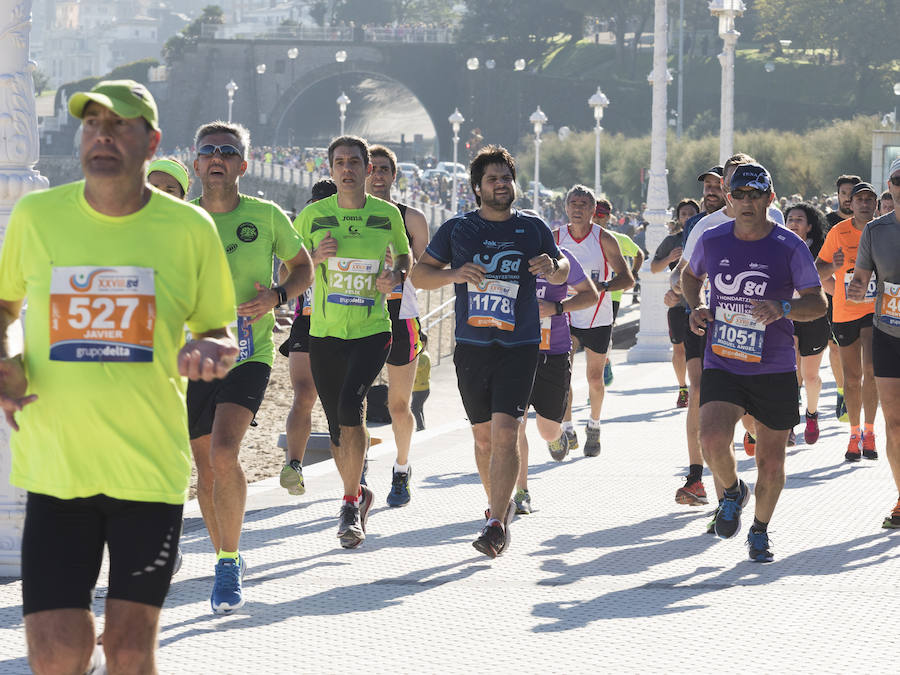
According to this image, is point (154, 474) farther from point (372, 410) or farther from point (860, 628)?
point (372, 410)

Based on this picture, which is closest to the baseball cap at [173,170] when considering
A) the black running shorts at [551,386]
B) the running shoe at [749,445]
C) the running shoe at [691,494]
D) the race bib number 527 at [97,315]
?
the black running shorts at [551,386]

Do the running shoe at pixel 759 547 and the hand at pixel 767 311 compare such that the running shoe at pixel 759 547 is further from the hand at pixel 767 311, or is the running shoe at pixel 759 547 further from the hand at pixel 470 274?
the hand at pixel 470 274

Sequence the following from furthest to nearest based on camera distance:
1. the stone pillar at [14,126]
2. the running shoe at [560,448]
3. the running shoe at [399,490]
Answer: the running shoe at [560,448] → the running shoe at [399,490] → the stone pillar at [14,126]

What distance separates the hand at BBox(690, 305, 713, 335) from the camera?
23.2 feet

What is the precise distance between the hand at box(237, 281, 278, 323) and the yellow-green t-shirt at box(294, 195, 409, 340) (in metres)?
1.31

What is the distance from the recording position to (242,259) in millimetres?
6488

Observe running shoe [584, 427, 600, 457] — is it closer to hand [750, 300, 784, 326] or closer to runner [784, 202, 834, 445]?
runner [784, 202, 834, 445]

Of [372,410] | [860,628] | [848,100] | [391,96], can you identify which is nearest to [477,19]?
[391,96]

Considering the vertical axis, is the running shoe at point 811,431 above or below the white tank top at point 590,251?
below

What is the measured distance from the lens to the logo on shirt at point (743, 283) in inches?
279

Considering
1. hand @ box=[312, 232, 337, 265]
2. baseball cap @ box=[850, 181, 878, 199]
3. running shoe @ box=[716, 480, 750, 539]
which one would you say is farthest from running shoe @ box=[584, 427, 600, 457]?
hand @ box=[312, 232, 337, 265]

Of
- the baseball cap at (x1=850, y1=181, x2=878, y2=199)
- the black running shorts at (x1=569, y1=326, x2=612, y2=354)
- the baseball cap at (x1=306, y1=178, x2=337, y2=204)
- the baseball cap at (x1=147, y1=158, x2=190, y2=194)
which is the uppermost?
the baseball cap at (x1=147, y1=158, x2=190, y2=194)

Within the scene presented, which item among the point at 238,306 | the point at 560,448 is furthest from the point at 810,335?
the point at 238,306

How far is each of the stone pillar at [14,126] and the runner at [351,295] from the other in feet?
4.52
